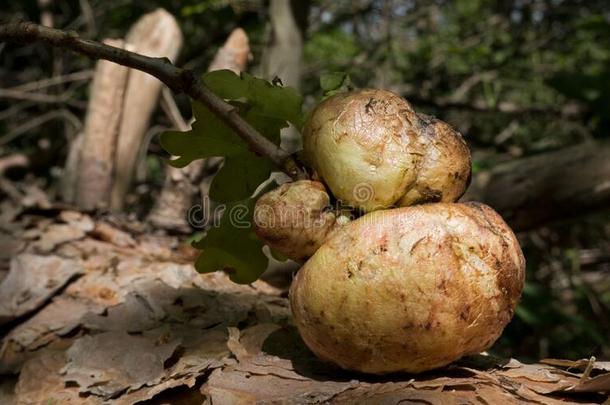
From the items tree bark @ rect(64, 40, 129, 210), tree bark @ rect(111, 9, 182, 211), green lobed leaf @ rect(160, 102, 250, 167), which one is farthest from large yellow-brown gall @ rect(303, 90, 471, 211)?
tree bark @ rect(111, 9, 182, 211)

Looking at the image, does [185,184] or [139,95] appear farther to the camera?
[139,95]

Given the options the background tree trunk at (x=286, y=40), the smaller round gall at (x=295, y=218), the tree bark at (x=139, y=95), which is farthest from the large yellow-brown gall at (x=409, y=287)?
the background tree trunk at (x=286, y=40)

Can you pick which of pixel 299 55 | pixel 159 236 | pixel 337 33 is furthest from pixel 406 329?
pixel 337 33

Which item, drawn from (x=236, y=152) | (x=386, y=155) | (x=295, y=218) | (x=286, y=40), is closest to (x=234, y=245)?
(x=236, y=152)

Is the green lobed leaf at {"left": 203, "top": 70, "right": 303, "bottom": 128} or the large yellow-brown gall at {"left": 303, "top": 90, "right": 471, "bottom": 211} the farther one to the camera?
the green lobed leaf at {"left": 203, "top": 70, "right": 303, "bottom": 128}

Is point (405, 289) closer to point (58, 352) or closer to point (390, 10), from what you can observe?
point (58, 352)
